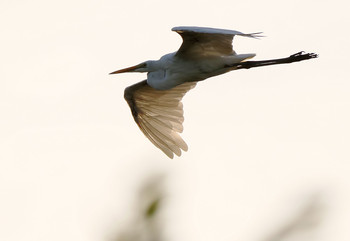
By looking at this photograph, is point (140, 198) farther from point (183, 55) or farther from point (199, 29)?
point (183, 55)

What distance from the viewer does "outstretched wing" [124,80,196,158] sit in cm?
663

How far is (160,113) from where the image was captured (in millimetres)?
6922

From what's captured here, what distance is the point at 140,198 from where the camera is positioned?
1631 millimetres

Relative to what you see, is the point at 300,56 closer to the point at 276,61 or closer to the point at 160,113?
the point at 276,61

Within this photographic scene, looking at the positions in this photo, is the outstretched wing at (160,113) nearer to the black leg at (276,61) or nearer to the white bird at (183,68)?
the white bird at (183,68)

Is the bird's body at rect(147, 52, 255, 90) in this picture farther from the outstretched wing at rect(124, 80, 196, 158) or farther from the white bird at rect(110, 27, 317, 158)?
the outstretched wing at rect(124, 80, 196, 158)

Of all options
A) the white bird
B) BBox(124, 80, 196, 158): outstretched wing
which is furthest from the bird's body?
BBox(124, 80, 196, 158): outstretched wing

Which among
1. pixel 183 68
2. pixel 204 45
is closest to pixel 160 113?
pixel 183 68

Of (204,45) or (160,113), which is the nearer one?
(204,45)

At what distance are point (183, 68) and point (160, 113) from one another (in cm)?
162

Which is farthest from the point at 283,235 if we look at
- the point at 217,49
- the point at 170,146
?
the point at 170,146

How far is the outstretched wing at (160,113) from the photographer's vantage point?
6.63 meters

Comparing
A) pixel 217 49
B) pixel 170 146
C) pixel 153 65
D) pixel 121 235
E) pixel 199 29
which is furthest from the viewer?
pixel 170 146

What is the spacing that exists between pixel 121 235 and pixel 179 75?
391 cm
